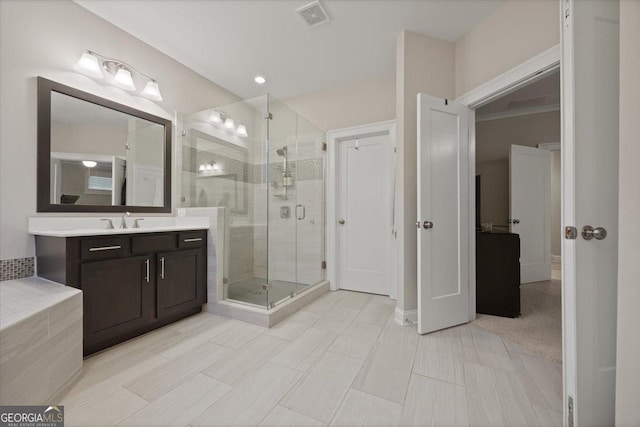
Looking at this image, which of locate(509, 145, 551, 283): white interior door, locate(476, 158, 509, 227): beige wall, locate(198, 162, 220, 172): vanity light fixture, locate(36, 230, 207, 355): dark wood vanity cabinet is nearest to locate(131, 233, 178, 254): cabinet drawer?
locate(36, 230, 207, 355): dark wood vanity cabinet

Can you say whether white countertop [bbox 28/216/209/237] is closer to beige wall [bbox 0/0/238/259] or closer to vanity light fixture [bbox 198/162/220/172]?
beige wall [bbox 0/0/238/259]

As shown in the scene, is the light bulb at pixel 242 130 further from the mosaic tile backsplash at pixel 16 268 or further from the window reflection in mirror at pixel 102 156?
the mosaic tile backsplash at pixel 16 268

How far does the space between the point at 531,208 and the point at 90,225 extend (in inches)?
211

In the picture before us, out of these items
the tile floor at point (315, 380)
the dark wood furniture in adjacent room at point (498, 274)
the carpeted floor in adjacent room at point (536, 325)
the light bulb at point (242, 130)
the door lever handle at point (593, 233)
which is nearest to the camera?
the door lever handle at point (593, 233)

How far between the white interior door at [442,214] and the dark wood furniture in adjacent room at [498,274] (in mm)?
345

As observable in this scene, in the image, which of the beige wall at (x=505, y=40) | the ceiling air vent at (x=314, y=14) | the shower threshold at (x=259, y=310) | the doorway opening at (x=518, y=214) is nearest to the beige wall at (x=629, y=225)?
the beige wall at (x=505, y=40)

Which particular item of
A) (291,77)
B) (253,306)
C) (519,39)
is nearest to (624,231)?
(519,39)

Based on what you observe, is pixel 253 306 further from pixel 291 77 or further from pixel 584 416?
pixel 291 77

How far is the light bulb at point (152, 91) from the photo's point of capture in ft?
8.10

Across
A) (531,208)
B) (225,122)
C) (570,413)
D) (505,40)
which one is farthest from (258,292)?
(531,208)

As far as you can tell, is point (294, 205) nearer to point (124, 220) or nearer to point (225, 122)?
point (225, 122)

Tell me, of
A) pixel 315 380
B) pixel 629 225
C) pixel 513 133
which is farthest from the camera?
pixel 513 133

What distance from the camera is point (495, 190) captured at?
4.14 m

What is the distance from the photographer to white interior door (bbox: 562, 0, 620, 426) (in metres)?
1.04
